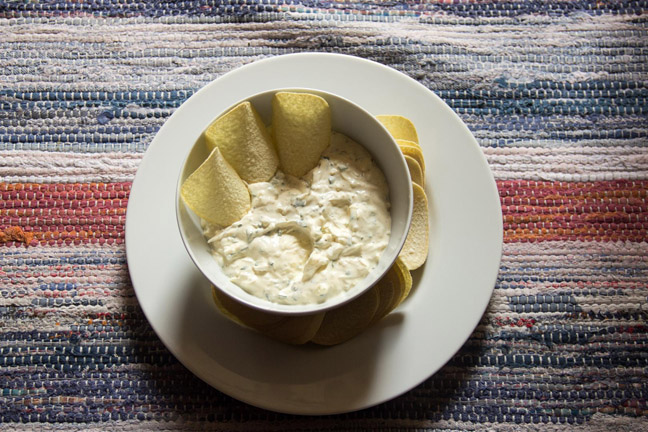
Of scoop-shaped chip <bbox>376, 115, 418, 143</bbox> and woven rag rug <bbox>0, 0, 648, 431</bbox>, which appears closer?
scoop-shaped chip <bbox>376, 115, 418, 143</bbox>

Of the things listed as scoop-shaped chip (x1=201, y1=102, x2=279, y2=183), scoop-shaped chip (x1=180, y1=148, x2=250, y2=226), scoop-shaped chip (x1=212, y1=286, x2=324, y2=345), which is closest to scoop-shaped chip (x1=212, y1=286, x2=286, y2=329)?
scoop-shaped chip (x1=212, y1=286, x2=324, y2=345)

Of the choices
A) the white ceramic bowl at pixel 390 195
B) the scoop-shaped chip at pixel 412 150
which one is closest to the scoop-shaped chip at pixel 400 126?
the scoop-shaped chip at pixel 412 150

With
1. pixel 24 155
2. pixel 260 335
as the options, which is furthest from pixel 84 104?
pixel 260 335

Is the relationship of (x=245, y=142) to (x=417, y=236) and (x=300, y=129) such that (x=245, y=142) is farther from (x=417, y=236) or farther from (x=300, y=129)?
(x=417, y=236)

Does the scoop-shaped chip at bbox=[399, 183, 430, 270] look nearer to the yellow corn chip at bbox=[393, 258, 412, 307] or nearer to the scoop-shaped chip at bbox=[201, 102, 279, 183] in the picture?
the yellow corn chip at bbox=[393, 258, 412, 307]

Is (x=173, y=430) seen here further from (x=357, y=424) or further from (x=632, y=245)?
(x=632, y=245)

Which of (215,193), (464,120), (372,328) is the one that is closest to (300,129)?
(215,193)

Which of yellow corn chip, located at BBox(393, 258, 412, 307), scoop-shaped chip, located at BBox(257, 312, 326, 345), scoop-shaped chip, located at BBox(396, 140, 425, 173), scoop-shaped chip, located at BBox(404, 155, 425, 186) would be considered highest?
scoop-shaped chip, located at BBox(396, 140, 425, 173)

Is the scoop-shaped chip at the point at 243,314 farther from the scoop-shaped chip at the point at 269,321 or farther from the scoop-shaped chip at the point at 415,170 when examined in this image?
the scoop-shaped chip at the point at 415,170
